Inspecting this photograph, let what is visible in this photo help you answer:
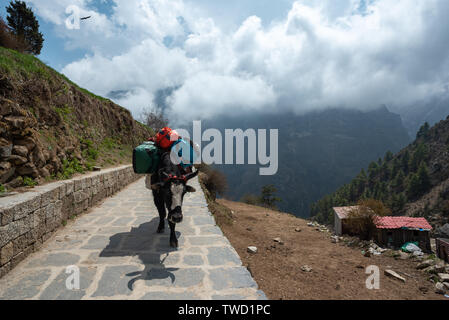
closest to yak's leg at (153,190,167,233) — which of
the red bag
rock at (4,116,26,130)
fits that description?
the red bag

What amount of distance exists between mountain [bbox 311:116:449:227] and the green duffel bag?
219 feet

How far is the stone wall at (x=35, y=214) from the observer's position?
2.97 metres

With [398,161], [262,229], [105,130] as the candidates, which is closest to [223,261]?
[262,229]

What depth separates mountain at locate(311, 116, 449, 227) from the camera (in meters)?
67.0

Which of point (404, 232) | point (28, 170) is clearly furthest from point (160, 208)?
point (404, 232)

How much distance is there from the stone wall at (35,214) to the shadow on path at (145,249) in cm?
107

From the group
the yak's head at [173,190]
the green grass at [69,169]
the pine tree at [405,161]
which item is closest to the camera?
the yak's head at [173,190]

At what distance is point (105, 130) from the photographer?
47.4 ft

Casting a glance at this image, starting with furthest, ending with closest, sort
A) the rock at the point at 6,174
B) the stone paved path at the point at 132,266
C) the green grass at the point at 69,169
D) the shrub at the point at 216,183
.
A: the shrub at the point at 216,183 < the green grass at the point at 69,169 < the rock at the point at 6,174 < the stone paved path at the point at 132,266

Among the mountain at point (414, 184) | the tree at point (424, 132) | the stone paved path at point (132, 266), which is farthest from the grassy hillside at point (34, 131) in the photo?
the tree at point (424, 132)

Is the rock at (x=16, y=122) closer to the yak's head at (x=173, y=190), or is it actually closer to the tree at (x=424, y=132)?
the yak's head at (x=173, y=190)

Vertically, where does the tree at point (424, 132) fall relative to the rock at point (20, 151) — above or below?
above

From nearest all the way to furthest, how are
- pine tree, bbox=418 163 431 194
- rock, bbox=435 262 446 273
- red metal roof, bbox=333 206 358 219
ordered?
rock, bbox=435 262 446 273
red metal roof, bbox=333 206 358 219
pine tree, bbox=418 163 431 194

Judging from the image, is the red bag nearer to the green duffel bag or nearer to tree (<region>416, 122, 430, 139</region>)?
the green duffel bag
